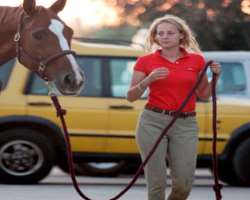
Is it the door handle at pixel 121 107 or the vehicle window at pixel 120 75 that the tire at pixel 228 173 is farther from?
the vehicle window at pixel 120 75

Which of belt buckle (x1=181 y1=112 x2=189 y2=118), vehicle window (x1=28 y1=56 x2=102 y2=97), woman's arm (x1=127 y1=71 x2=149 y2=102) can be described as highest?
woman's arm (x1=127 y1=71 x2=149 y2=102)

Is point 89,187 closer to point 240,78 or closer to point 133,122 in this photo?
point 133,122

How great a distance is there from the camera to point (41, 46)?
7738 mm

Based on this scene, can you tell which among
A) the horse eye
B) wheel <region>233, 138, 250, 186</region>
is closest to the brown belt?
the horse eye

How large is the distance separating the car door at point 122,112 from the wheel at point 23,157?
85cm

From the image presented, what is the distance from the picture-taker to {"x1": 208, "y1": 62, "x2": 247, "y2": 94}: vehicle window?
15180mm

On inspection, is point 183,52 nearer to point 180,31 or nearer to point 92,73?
point 180,31

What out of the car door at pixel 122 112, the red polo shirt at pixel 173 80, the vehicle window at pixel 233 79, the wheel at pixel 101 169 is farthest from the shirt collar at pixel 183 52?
the wheel at pixel 101 169

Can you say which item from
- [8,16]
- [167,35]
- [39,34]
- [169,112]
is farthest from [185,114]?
[8,16]

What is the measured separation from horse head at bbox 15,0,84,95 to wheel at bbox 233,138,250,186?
661cm

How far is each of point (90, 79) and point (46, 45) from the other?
6.20 m

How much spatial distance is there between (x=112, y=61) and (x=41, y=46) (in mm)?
6301

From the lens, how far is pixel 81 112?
44.8 ft

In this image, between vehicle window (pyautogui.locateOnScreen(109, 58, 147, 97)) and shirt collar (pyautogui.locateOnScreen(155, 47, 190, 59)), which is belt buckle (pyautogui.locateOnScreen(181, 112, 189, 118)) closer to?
shirt collar (pyautogui.locateOnScreen(155, 47, 190, 59))
